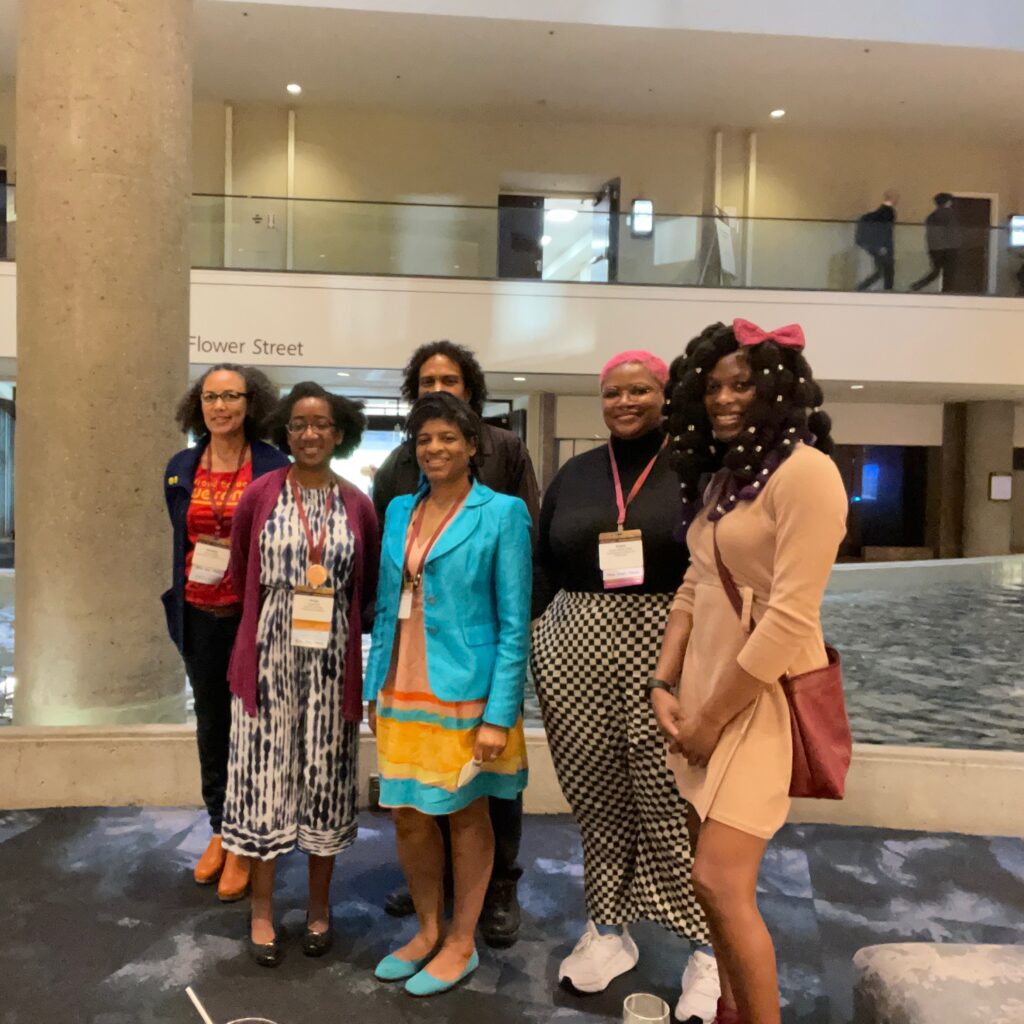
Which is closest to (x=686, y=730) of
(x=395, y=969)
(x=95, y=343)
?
(x=395, y=969)

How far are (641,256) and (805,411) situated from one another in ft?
33.3

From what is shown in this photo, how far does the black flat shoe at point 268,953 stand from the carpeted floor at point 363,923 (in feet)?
0.10

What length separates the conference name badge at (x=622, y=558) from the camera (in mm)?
2152

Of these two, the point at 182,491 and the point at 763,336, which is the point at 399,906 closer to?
the point at 182,491

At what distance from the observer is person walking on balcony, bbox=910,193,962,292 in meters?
11.2

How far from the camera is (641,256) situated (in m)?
11.3

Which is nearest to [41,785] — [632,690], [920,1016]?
[632,690]

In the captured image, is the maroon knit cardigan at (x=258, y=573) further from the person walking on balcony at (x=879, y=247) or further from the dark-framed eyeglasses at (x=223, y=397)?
the person walking on balcony at (x=879, y=247)

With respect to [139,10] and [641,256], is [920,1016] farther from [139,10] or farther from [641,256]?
[641,256]

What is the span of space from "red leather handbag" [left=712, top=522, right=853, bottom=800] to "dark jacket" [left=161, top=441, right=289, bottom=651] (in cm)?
168

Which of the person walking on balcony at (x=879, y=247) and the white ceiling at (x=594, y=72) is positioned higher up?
the white ceiling at (x=594, y=72)

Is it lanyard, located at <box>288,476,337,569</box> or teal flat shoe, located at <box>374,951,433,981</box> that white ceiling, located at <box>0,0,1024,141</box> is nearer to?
lanyard, located at <box>288,476,337,569</box>

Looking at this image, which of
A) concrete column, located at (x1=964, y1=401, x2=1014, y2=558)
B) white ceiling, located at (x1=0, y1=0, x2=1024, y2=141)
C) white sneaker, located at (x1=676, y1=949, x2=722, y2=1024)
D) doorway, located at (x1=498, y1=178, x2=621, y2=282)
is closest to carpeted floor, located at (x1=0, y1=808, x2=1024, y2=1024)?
white sneaker, located at (x1=676, y1=949, x2=722, y2=1024)

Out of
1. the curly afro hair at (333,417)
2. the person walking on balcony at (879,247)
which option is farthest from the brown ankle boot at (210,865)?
the person walking on balcony at (879,247)
